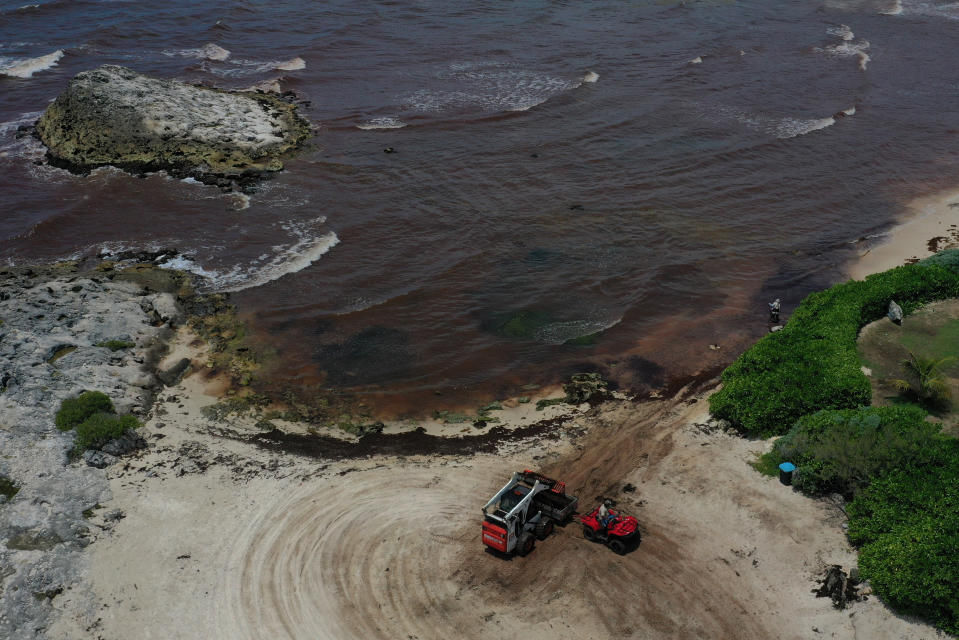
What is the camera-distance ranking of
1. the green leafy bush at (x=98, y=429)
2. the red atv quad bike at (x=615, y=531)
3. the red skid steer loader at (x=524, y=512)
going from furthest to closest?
1. the green leafy bush at (x=98, y=429)
2. the red atv quad bike at (x=615, y=531)
3. the red skid steer loader at (x=524, y=512)

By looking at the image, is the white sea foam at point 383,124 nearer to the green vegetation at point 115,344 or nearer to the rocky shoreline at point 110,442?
the rocky shoreline at point 110,442

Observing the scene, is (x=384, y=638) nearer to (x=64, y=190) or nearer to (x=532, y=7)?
(x=64, y=190)

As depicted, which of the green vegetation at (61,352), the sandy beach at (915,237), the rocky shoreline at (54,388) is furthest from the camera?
the sandy beach at (915,237)

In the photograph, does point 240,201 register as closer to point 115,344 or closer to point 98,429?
point 115,344

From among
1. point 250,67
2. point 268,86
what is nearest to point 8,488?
point 268,86

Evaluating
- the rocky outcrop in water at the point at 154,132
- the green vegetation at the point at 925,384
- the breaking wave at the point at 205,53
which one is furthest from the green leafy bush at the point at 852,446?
the breaking wave at the point at 205,53

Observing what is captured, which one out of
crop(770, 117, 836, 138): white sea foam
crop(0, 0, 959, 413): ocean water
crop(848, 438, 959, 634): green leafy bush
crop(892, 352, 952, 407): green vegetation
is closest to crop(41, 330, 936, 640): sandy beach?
crop(848, 438, 959, 634): green leafy bush

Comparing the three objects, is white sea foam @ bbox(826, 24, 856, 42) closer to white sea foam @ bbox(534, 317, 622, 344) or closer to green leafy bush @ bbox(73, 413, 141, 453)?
white sea foam @ bbox(534, 317, 622, 344)

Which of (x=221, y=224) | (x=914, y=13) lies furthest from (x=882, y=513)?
(x=914, y=13)
